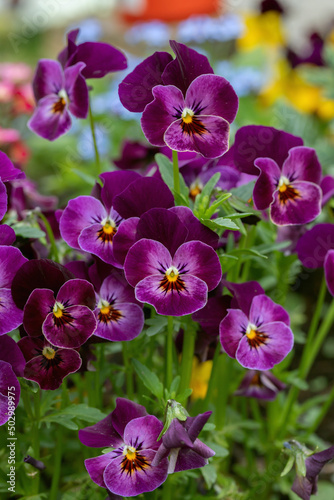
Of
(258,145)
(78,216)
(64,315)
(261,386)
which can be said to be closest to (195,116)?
(258,145)

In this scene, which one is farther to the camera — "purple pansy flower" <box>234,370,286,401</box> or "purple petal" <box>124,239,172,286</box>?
"purple pansy flower" <box>234,370,286,401</box>

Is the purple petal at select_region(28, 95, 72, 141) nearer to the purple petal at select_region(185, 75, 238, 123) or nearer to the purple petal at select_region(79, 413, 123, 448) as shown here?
the purple petal at select_region(185, 75, 238, 123)

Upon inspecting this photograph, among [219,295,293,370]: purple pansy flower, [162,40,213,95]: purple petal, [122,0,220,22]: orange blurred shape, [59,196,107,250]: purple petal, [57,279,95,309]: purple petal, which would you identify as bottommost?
[122,0,220,22]: orange blurred shape

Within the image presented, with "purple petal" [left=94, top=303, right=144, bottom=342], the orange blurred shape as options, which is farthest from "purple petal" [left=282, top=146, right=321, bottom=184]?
the orange blurred shape

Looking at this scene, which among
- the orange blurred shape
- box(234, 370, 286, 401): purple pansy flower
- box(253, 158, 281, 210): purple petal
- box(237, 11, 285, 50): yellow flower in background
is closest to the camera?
box(253, 158, 281, 210): purple petal

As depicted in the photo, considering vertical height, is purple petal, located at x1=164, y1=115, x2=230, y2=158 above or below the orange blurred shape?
above

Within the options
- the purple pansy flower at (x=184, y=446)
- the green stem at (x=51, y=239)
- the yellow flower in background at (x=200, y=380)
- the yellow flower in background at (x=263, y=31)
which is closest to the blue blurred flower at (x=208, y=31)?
the yellow flower in background at (x=263, y=31)

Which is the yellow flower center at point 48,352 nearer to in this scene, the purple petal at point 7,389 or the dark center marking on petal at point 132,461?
the purple petal at point 7,389
